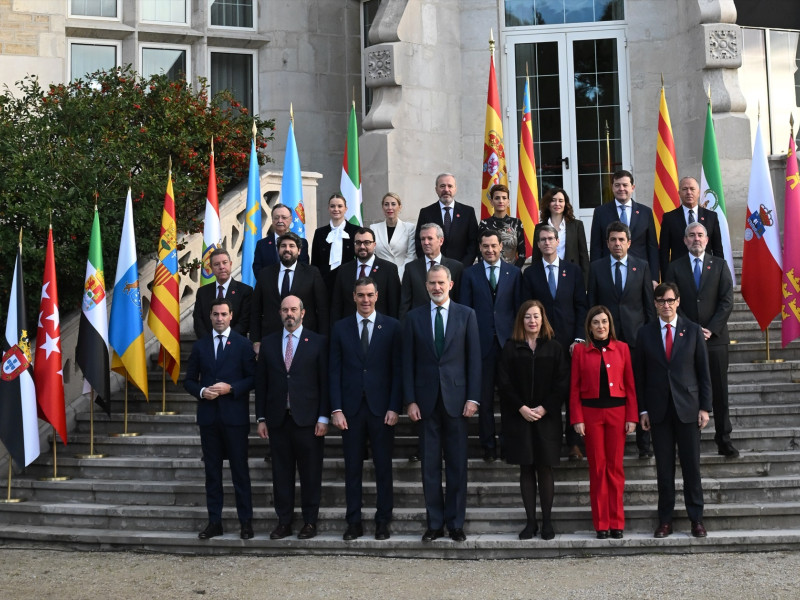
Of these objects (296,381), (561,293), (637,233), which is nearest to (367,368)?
(296,381)

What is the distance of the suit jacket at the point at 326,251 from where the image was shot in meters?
11.1

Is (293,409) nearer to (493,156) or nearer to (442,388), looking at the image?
(442,388)

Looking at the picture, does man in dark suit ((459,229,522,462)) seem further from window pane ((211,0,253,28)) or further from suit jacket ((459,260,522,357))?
window pane ((211,0,253,28))

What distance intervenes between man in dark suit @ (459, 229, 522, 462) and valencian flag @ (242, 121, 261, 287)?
149 inches

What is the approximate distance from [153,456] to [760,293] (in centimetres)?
619

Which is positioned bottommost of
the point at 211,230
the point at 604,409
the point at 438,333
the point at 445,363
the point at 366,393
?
the point at 604,409

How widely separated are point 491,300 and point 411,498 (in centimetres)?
176

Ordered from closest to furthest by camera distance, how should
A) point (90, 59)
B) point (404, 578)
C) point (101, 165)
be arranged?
point (404, 578) → point (101, 165) → point (90, 59)

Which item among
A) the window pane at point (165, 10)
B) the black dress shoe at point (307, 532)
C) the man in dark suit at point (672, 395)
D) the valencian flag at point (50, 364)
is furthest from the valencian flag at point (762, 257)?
the window pane at point (165, 10)

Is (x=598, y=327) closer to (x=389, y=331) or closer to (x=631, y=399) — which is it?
(x=631, y=399)

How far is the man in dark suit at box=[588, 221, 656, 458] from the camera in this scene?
9.94 meters

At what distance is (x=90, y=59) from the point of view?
17.7 metres

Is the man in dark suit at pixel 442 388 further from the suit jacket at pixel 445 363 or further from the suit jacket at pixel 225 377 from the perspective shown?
the suit jacket at pixel 225 377

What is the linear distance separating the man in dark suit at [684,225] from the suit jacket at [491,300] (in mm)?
1648
